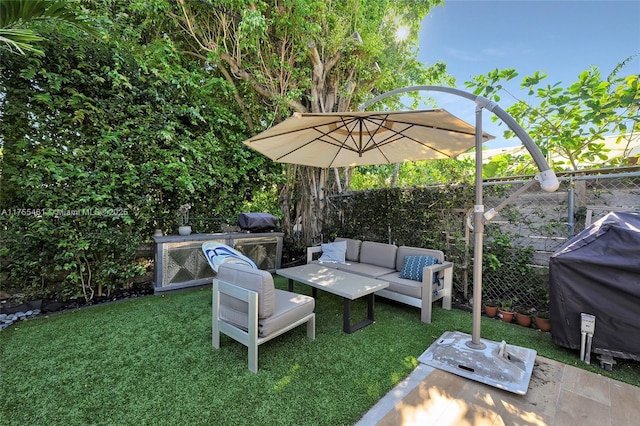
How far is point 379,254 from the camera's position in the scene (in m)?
4.47

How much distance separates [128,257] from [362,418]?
4.14 m

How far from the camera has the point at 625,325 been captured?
7.28 ft

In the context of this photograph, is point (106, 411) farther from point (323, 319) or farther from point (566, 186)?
point (566, 186)

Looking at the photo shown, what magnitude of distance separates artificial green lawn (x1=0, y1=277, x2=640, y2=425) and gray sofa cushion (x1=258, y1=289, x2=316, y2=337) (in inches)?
12.5

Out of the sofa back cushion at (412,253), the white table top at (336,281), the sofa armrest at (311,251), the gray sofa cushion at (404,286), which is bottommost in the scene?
the gray sofa cushion at (404,286)

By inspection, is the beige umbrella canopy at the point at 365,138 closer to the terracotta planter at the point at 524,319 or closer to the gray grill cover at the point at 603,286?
the gray grill cover at the point at 603,286

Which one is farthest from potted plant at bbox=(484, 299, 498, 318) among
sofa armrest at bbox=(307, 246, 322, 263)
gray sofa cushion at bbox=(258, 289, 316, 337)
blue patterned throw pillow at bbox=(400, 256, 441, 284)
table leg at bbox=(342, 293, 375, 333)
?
sofa armrest at bbox=(307, 246, 322, 263)

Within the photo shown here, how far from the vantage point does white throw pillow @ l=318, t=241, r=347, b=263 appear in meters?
4.70

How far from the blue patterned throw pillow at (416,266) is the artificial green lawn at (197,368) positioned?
0.53 meters

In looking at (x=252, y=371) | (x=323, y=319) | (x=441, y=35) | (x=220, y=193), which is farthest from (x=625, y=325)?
(x=441, y=35)

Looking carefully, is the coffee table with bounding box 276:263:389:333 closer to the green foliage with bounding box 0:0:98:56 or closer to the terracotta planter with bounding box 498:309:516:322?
the terracotta planter with bounding box 498:309:516:322

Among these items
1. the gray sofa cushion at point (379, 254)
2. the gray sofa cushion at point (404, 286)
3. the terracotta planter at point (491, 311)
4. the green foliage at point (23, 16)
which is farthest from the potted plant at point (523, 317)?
the green foliage at point (23, 16)

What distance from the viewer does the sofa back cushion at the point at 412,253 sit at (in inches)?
151

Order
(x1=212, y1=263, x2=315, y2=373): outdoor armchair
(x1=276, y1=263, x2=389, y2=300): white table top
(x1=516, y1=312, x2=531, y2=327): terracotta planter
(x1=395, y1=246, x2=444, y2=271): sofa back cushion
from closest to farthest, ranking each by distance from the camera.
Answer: (x1=212, y1=263, x2=315, y2=373): outdoor armchair, (x1=276, y1=263, x2=389, y2=300): white table top, (x1=516, y1=312, x2=531, y2=327): terracotta planter, (x1=395, y1=246, x2=444, y2=271): sofa back cushion
